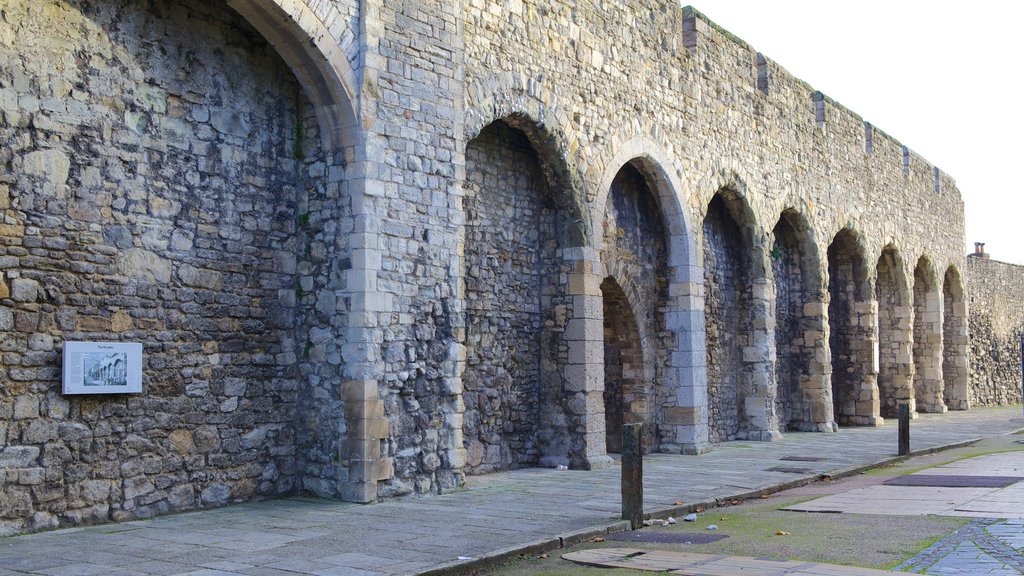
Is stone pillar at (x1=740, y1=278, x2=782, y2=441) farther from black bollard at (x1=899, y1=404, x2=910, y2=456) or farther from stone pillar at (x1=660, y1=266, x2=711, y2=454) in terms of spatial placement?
black bollard at (x1=899, y1=404, x2=910, y2=456)

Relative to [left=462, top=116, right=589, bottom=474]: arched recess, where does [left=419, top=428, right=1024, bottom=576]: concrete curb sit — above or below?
below

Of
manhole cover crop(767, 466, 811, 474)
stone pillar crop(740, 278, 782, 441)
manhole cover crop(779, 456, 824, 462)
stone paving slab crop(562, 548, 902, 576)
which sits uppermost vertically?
stone pillar crop(740, 278, 782, 441)

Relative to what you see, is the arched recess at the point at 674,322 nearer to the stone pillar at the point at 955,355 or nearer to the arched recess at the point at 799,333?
the arched recess at the point at 799,333

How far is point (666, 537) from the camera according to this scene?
24.0 ft

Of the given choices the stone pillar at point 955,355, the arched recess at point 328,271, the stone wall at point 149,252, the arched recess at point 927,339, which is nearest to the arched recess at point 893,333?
the arched recess at point 927,339

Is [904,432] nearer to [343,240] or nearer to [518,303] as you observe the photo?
[518,303]

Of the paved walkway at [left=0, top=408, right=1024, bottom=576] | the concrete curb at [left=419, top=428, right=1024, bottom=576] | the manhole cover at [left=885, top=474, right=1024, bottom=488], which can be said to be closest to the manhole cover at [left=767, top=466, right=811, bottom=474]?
the paved walkway at [left=0, top=408, right=1024, bottom=576]

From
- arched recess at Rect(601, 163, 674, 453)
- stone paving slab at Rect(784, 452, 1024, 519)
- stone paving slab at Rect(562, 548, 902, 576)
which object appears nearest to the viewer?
stone paving slab at Rect(562, 548, 902, 576)

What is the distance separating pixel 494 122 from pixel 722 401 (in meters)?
6.84

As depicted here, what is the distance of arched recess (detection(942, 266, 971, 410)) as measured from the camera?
26891 mm

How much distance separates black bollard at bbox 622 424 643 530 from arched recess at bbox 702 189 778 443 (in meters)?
8.44

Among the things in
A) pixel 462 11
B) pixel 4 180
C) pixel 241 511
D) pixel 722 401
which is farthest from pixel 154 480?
pixel 722 401

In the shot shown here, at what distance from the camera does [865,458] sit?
43.5 ft

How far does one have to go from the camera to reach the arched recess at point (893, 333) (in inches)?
901
